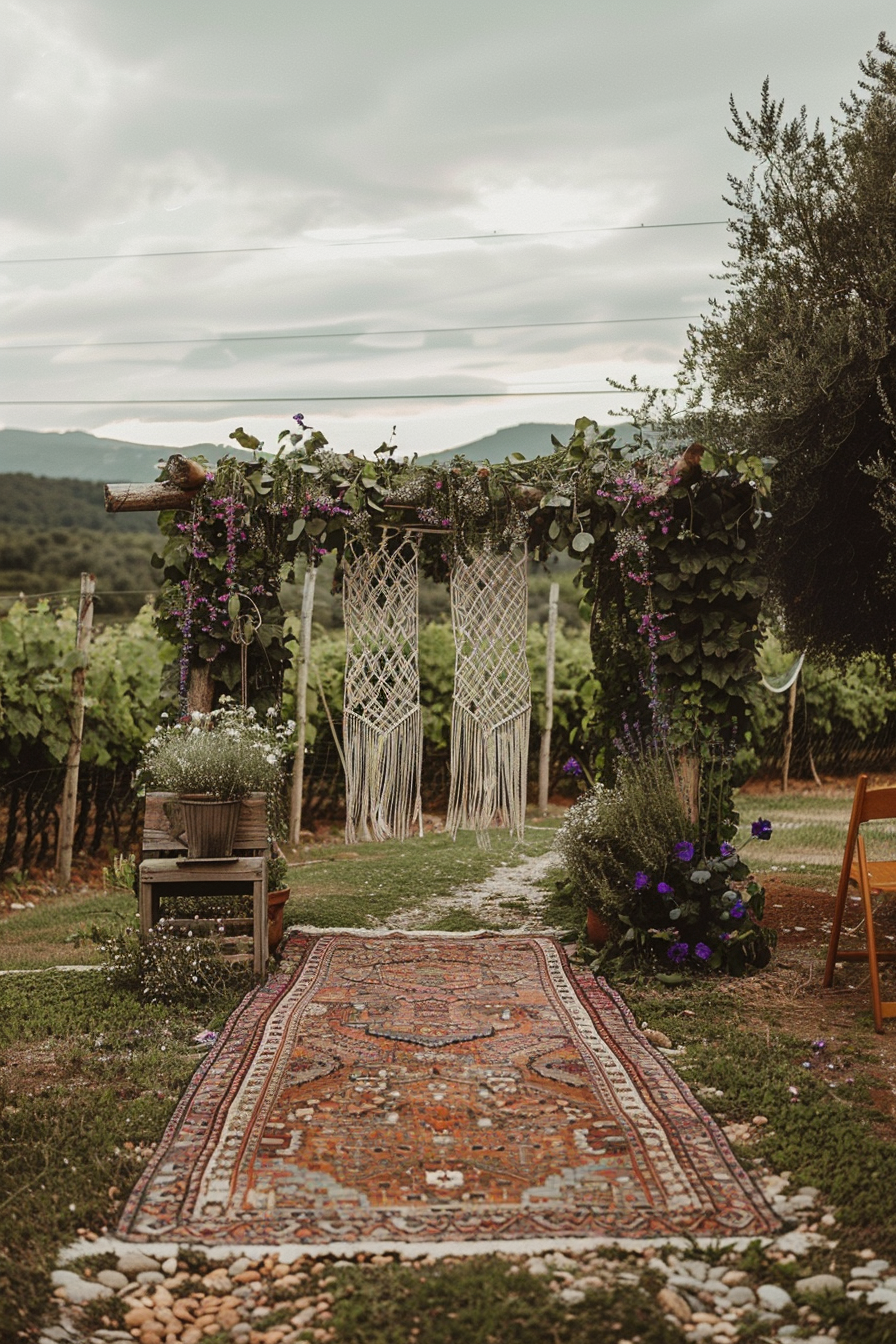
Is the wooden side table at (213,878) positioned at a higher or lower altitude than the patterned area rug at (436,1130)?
higher

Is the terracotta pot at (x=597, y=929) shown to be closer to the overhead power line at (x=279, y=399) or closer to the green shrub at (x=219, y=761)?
the green shrub at (x=219, y=761)

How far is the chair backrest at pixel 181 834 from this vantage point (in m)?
4.86

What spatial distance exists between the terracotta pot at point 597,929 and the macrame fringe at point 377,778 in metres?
1.00

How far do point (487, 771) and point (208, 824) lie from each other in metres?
1.43

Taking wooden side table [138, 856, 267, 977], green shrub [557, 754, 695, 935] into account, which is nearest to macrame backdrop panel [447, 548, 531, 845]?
green shrub [557, 754, 695, 935]

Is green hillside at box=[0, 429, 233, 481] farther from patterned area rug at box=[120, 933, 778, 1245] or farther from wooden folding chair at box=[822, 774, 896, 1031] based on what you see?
wooden folding chair at box=[822, 774, 896, 1031]

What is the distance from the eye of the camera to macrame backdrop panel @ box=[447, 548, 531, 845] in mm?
5406

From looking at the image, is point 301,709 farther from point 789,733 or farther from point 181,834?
point 789,733

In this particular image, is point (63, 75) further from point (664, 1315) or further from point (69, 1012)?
point (664, 1315)

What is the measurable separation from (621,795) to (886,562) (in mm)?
2022

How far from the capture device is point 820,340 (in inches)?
212

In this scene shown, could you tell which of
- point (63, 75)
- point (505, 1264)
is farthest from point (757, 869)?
point (63, 75)

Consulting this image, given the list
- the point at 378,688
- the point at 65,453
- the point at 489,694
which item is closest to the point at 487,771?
the point at 489,694

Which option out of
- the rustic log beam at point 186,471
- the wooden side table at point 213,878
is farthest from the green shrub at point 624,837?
the rustic log beam at point 186,471
